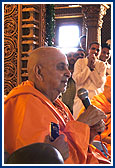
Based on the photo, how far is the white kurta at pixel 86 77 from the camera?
4184mm

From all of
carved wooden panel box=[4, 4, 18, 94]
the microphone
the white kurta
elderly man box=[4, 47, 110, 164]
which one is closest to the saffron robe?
elderly man box=[4, 47, 110, 164]

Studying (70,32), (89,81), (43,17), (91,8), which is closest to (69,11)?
(70,32)

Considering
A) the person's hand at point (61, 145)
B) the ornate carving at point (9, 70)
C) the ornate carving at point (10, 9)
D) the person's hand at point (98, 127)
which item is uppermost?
the ornate carving at point (10, 9)

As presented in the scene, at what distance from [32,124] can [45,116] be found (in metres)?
0.09

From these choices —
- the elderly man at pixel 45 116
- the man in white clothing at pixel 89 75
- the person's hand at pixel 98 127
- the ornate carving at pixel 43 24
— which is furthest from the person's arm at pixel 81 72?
the person's hand at pixel 98 127

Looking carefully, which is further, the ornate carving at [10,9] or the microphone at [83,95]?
the ornate carving at [10,9]

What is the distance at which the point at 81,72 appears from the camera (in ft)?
13.7

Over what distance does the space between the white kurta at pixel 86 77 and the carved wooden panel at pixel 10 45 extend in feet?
4.99

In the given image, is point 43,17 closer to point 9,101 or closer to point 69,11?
point 9,101

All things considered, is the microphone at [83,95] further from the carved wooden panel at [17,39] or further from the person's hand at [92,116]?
the carved wooden panel at [17,39]

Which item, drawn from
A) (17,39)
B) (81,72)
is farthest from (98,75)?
(17,39)

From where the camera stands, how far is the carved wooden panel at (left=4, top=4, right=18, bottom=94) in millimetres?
2801

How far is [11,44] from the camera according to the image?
281cm

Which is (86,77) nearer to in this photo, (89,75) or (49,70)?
(89,75)
